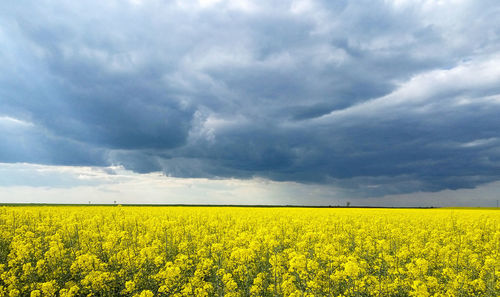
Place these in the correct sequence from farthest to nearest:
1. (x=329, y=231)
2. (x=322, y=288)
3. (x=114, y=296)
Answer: (x=329, y=231)
(x=114, y=296)
(x=322, y=288)

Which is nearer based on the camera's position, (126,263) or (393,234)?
(126,263)

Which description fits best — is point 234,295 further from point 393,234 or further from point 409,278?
point 393,234

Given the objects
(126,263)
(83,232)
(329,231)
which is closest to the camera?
(126,263)

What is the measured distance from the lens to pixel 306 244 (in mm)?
11234

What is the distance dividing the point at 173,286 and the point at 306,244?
5.14 metres

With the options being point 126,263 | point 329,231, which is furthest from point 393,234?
point 126,263

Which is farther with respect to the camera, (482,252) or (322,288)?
(482,252)

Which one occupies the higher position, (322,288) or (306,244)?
(306,244)

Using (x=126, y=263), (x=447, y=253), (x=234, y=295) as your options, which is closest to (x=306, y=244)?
(x=234, y=295)

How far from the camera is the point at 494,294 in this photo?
878 cm

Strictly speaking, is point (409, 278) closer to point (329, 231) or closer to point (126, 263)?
point (329, 231)

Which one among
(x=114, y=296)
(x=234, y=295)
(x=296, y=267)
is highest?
(x=296, y=267)

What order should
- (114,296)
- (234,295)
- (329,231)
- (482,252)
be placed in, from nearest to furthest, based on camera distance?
(234,295) < (114,296) < (482,252) < (329,231)

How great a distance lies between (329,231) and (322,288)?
330 inches
